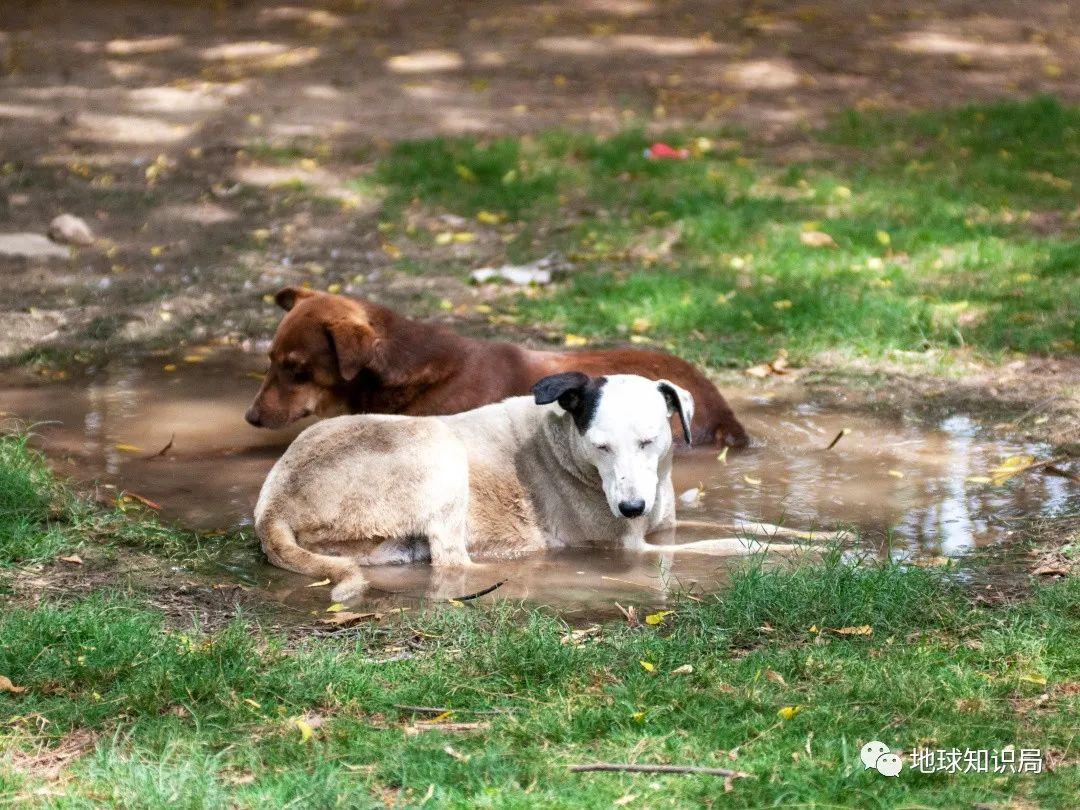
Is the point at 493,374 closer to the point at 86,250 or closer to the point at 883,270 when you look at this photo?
the point at 883,270

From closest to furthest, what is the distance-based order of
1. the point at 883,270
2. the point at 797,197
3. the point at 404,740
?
the point at 404,740 → the point at 883,270 → the point at 797,197

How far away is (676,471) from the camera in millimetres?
7629

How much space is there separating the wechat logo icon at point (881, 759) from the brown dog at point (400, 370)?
3.58 meters

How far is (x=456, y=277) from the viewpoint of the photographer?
35.6 ft

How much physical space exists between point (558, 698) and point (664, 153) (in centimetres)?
915

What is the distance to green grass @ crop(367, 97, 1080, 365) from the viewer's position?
31.3 feet

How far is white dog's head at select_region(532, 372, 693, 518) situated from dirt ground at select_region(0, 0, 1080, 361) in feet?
13.8

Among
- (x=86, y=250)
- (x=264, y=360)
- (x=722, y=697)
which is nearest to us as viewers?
(x=722, y=697)

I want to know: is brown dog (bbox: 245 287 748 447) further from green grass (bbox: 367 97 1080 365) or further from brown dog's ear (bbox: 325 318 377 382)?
green grass (bbox: 367 97 1080 365)

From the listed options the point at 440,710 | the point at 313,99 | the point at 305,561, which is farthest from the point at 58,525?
the point at 313,99

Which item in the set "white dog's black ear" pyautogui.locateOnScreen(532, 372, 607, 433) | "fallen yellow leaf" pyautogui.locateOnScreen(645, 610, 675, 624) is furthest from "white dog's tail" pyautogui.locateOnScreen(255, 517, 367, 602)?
"fallen yellow leaf" pyautogui.locateOnScreen(645, 610, 675, 624)

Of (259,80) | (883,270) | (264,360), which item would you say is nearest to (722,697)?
(264,360)

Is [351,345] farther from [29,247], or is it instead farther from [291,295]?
[29,247]

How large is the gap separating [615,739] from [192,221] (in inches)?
334
